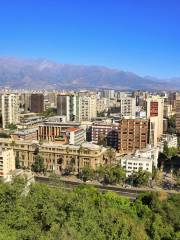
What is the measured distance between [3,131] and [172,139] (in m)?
14.2

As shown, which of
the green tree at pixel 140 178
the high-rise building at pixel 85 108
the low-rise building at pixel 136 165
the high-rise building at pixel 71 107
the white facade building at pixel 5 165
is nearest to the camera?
the white facade building at pixel 5 165

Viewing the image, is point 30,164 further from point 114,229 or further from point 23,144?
point 114,229

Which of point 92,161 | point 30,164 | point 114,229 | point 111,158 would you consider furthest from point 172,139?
point 114,229

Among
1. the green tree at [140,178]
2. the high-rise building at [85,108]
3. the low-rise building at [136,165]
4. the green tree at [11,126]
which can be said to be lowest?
the green tree at [140,178]

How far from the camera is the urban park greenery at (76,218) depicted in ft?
31.0

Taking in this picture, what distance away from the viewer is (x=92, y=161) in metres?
20.8

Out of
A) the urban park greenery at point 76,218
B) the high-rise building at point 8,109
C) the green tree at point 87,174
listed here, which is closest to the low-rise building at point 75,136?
the green tree at point 87,174

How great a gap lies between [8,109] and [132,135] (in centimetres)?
1410

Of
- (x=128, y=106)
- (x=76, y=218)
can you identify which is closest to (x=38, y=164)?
(x=76, y=218)

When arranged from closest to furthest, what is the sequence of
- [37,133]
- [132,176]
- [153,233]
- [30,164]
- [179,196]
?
[153,233] → [179,196] → [132,176] → [30,164] → [37,133]

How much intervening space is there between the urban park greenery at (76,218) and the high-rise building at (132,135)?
12483 mm

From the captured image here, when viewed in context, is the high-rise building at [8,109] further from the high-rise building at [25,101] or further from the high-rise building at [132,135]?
the high-rise building at [25,101]

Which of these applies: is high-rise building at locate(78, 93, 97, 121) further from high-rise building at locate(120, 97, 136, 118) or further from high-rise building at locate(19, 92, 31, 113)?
high-rise building at locate(19, 92, 31, 113)

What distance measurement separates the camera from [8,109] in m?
34.7
